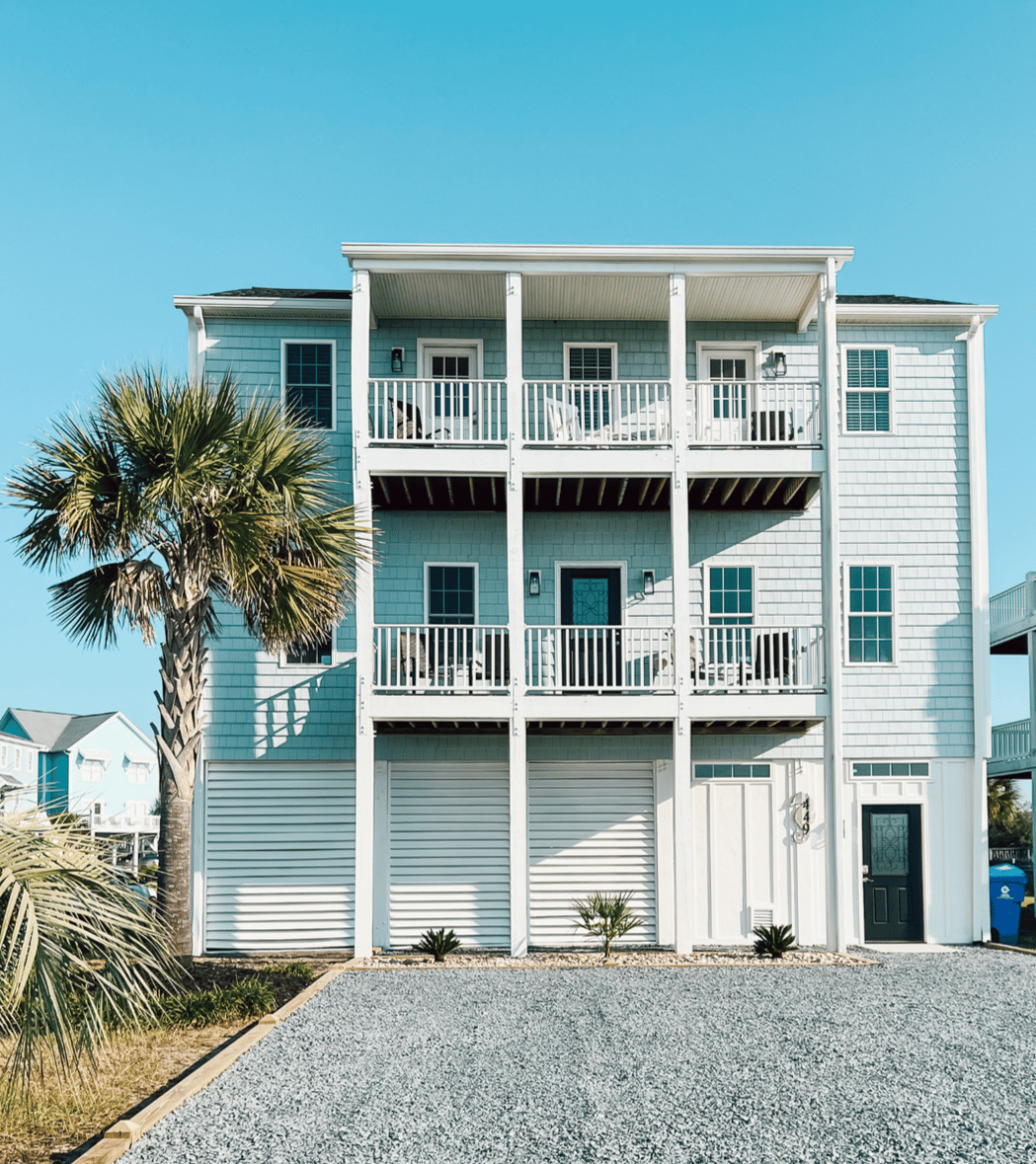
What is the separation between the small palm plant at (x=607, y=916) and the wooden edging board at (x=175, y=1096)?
4.75 metres

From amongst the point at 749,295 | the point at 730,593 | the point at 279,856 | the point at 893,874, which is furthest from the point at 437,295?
the point at 893,874

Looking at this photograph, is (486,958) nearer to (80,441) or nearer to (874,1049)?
(874,1049)

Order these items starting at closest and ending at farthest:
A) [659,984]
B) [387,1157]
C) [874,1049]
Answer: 1. [387,1157]
2. [874,1049]
3. [659,984]

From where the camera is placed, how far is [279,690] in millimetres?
16812

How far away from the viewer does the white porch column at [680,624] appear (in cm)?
1527

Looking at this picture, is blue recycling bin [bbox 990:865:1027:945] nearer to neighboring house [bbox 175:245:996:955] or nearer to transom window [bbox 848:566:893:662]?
neighboring house [bbox 175:245:996:955]

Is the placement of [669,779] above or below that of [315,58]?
below

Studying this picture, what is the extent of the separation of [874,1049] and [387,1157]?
4546 mm

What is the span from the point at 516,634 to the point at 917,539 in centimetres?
625

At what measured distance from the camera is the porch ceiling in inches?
642

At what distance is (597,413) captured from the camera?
1761 centimetres

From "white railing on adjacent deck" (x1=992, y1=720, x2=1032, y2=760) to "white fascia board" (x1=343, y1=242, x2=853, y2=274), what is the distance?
9841mm

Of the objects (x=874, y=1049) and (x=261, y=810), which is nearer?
(x=874, y=1049)

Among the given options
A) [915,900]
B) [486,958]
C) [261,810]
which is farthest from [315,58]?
[915,900]
